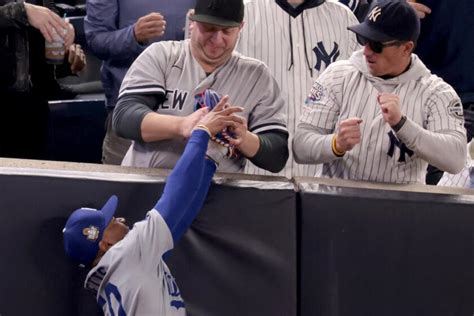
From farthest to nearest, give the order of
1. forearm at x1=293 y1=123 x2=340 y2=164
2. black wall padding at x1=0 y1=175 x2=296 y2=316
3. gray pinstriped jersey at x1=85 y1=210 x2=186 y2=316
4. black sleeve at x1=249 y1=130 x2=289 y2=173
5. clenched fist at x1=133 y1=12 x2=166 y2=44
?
1. clenched fist at x1=133 y1=12 x2=166 y2=44
2. forearm at x1=293 y1=123 x2=340 y2=164
3. black sleeve at x1=249 y1=130 x2=289 y2=173
4. black wall padding at x1=0 y1=175 x2=296 y2=316
5. gray pinstriped jersey at x1=85 y1=210 x2=186 y2=316

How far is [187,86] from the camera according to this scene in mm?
3172

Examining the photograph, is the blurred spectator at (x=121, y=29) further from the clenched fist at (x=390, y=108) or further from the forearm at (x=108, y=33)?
the clenched fist at (x=390, y=108)

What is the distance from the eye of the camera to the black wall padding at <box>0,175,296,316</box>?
2.99 meters

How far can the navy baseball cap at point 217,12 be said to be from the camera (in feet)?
10.0

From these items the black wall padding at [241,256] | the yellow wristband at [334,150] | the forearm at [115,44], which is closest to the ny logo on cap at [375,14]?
the yellow wristband at [334,150]

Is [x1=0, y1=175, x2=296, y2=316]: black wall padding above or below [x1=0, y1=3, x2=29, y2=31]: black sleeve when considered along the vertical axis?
below

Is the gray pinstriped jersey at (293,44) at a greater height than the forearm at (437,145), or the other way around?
the gray pinstriped jersey at (293,44)

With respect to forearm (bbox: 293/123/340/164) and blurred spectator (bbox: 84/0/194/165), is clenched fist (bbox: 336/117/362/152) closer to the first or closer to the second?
forearm (bbox: 293/123/340/164)

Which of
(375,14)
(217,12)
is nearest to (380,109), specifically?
(375,14)

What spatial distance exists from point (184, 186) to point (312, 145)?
25.6 inches

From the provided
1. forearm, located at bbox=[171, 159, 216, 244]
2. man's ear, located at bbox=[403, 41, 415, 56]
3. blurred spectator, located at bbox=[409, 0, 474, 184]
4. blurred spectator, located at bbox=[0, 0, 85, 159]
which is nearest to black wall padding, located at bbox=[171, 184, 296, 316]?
forearm, located at bbox=[171, 159, 216, 244]

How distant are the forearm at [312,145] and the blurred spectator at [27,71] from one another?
123 centimetres

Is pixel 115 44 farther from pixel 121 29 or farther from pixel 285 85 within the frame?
pixel 285 85

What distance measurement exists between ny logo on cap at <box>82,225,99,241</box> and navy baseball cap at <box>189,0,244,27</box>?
814 mm
